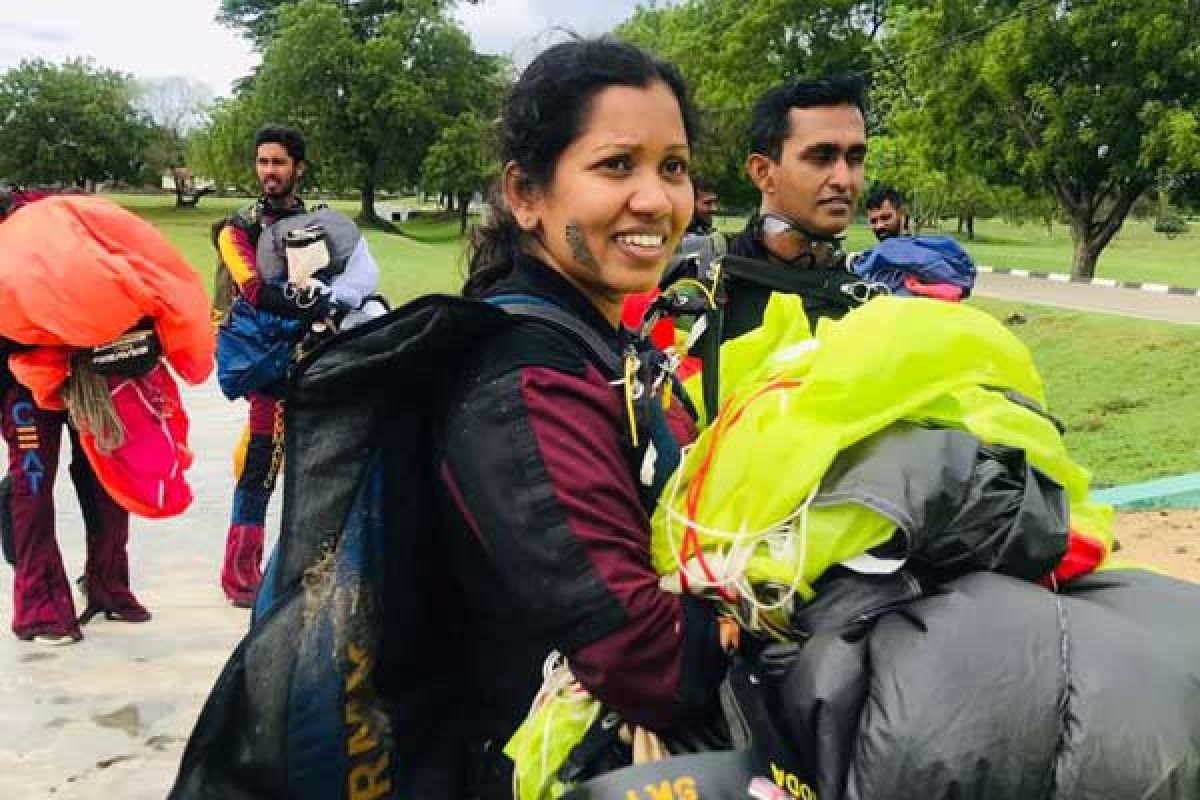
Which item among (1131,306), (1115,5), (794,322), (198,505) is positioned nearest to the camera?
(794,322)

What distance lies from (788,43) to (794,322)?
37.4m

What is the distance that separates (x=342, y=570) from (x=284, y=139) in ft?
13.5

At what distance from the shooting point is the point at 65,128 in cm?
5828

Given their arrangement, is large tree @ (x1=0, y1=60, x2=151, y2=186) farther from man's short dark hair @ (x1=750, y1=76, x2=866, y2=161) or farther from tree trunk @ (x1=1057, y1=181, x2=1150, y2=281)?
man's short dark hair @ (x1=750, y1=76, x2=866, y2=161)

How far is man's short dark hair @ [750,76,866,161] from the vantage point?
135 inches

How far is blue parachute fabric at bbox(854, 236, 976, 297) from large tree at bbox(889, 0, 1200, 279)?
17.0 metres

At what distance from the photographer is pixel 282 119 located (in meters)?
48.7

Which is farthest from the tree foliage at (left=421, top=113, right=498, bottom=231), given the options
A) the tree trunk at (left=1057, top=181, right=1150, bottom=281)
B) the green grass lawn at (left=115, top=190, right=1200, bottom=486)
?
the green grass lawn at (left=115, top=190, right=1200, bottom=486)

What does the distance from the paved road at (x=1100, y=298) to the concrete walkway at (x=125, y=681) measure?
10.9 m

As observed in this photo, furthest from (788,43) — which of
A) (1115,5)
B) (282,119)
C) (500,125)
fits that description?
(500,125)

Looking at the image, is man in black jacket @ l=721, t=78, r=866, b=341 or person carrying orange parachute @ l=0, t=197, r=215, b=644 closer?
man in black jacket @ l=721, t=78, r=866, b=341

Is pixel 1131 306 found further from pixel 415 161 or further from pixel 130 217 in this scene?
pixel 415 161

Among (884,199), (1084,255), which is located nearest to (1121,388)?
(884,199)

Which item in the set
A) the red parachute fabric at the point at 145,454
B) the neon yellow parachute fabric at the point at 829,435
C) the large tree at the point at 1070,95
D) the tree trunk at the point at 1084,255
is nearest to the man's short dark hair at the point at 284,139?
the red parachute fabric at the point at 145,454
